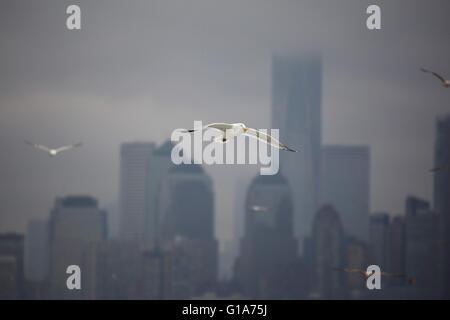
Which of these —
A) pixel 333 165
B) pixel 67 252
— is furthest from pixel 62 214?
pixel 333 165

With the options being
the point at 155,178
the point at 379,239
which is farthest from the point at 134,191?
the point at 379,239

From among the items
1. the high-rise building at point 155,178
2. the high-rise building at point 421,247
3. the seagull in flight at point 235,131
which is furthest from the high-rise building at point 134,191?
the seagull in flight at point 235,131

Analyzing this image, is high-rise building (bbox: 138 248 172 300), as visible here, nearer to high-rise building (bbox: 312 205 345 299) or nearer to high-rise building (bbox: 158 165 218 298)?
high-rise building (bbox: 158 165 218 298)

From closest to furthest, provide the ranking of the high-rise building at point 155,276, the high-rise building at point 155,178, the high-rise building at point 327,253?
the high-rise building at point 155,276 < the high-rise building at point 327,253 < the high-rise building at point 155,178

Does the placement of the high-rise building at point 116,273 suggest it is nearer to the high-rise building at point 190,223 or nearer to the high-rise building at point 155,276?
the high-rise building at point 155,276

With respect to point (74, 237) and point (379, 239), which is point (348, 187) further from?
point (74, 237)

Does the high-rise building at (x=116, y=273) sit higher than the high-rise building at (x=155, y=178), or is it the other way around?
the high-rise building at (x=155, y=178)
